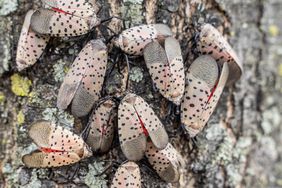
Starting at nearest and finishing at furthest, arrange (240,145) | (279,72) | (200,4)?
(200,4) < (240,145) < (279,72)

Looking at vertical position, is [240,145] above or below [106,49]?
below

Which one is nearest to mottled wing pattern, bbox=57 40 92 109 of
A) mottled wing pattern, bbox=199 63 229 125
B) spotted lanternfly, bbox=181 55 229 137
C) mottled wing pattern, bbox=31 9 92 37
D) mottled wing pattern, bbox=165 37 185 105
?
mottled wing pattern, bbox=31 9 92 37

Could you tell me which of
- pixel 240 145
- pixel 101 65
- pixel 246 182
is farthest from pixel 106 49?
pixel 246 182

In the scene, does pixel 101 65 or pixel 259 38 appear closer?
pixel 101 65

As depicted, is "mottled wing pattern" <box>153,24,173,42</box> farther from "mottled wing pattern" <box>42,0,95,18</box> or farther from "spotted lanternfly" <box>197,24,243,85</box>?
"mottled wing pattern" <box>42,0,95,18</box>

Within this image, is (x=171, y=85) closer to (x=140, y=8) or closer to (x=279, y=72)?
(x=140, y=8)

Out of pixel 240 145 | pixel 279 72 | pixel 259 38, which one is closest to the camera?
pixel 240 145

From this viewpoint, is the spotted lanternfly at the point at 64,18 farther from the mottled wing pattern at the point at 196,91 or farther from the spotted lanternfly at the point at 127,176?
the spotted lanternfly at the point at 127,176

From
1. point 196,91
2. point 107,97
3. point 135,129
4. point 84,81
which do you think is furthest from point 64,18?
point 196,91
